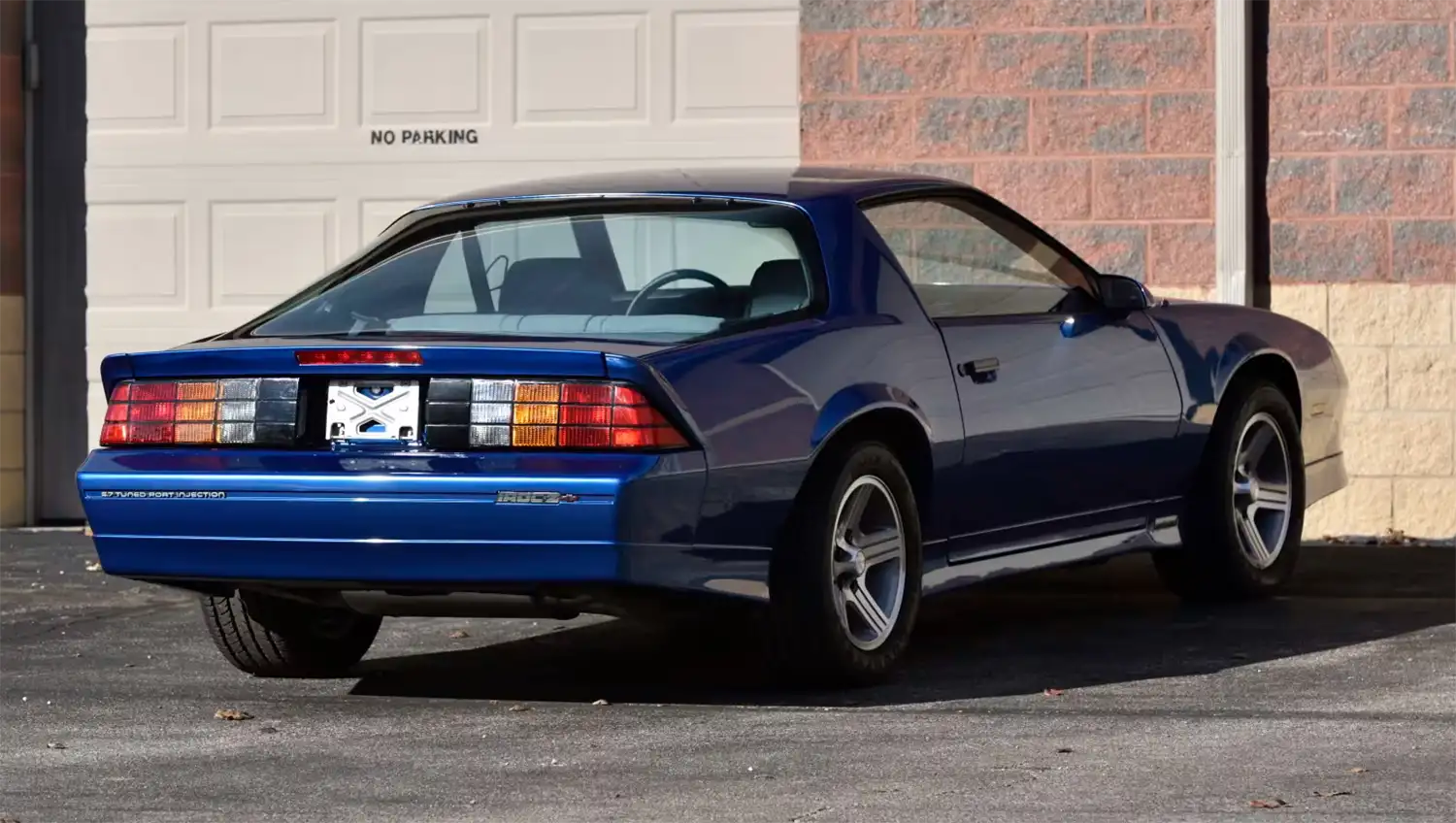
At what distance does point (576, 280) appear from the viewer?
20.3ft

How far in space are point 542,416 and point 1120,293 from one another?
220cm

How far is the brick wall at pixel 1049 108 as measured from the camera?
10375mm

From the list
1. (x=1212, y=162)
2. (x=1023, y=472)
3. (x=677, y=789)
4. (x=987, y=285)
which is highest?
(x=1212, y=162)

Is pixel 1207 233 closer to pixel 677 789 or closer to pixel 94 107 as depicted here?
pixel 94 107

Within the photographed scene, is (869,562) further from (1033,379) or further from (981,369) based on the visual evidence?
(1033,379)

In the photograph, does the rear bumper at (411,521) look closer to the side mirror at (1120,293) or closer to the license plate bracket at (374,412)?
the license plate bracket at (374,412)

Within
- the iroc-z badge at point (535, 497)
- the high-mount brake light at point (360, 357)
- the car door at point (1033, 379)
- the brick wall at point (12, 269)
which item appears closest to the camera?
the iroc-z badge at point (535, 497)

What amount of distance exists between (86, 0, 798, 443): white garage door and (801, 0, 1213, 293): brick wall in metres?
0.26

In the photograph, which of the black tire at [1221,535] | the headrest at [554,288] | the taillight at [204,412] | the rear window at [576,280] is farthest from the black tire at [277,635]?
the black tire at [1221,535]

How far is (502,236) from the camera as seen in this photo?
641 centimetres

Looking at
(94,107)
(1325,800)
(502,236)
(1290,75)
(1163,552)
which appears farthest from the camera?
(94,107)

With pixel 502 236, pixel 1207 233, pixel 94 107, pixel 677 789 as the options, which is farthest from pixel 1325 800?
pixel 94 107

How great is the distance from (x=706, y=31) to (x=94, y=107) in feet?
8.84

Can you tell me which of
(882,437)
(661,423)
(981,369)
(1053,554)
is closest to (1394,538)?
(1053,554)
